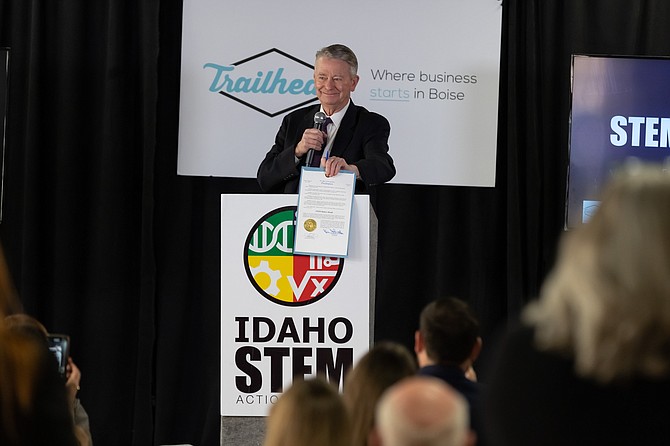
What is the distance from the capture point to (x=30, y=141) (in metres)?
5.25

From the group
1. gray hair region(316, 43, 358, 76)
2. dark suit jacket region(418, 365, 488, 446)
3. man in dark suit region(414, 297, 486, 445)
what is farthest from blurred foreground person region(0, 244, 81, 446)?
gray hair region(316, 43, 358, 76)

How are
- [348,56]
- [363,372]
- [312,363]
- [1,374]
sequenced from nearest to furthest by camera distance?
[1,374] < [363,372] < [312,363] < [348,56]

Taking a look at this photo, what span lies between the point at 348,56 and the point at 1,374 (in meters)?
3.52

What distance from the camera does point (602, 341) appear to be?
121 cm

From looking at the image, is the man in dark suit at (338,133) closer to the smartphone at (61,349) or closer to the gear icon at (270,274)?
the gear icon at (270,274)

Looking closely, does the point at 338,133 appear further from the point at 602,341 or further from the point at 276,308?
the point at 602,341

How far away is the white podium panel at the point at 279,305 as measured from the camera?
12.4ft

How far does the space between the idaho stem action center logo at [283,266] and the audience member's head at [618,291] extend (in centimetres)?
259

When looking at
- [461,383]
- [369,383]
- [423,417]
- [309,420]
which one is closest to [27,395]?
[309,420]

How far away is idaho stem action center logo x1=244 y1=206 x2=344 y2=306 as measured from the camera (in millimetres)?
3812

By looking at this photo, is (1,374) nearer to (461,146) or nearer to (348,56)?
(348,56)

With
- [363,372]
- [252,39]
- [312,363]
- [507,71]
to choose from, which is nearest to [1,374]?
[363,372]

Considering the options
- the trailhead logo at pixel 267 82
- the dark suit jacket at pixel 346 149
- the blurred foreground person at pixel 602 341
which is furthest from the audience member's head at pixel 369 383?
the trailhead logo at pixel 267 82

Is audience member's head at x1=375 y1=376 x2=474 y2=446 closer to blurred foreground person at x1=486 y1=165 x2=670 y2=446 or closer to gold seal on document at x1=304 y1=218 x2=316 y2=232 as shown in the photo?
blurred foreground person at x1=486 y1=165 x2=670 y2=446
